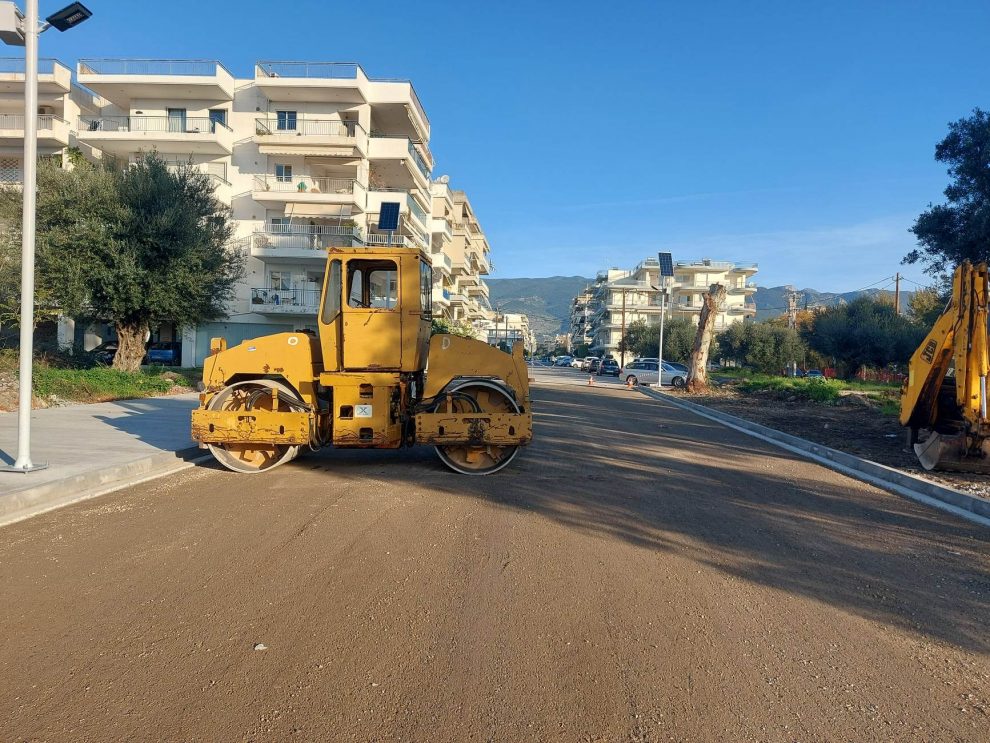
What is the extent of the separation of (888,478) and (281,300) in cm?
3360

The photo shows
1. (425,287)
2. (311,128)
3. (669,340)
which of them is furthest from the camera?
(669,340)

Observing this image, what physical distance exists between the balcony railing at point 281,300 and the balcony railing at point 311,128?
8.65 m

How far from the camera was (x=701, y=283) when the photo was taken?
314 ft

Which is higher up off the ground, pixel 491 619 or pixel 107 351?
pixel 107 351

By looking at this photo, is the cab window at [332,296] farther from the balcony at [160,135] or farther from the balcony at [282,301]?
the balcony at [160,135]

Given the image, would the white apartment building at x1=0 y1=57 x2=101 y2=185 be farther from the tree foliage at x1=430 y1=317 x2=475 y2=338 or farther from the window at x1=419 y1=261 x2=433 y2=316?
the window at x1=419 y1=261 x2=433 y2=316

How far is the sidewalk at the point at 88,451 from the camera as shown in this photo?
7.04 m

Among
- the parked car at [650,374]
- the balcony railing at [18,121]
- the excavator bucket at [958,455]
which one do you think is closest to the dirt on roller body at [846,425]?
the excavator bucket at [958,455]

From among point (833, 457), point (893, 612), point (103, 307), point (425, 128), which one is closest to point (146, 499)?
point (893, 612)

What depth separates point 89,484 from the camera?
7762 mm

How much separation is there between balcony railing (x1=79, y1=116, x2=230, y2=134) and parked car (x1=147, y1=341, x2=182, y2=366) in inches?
452

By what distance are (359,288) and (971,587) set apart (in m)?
6.91

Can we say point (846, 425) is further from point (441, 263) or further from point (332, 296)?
point (441, 263)

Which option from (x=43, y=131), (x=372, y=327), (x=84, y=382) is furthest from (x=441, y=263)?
(x=372, y=327)
